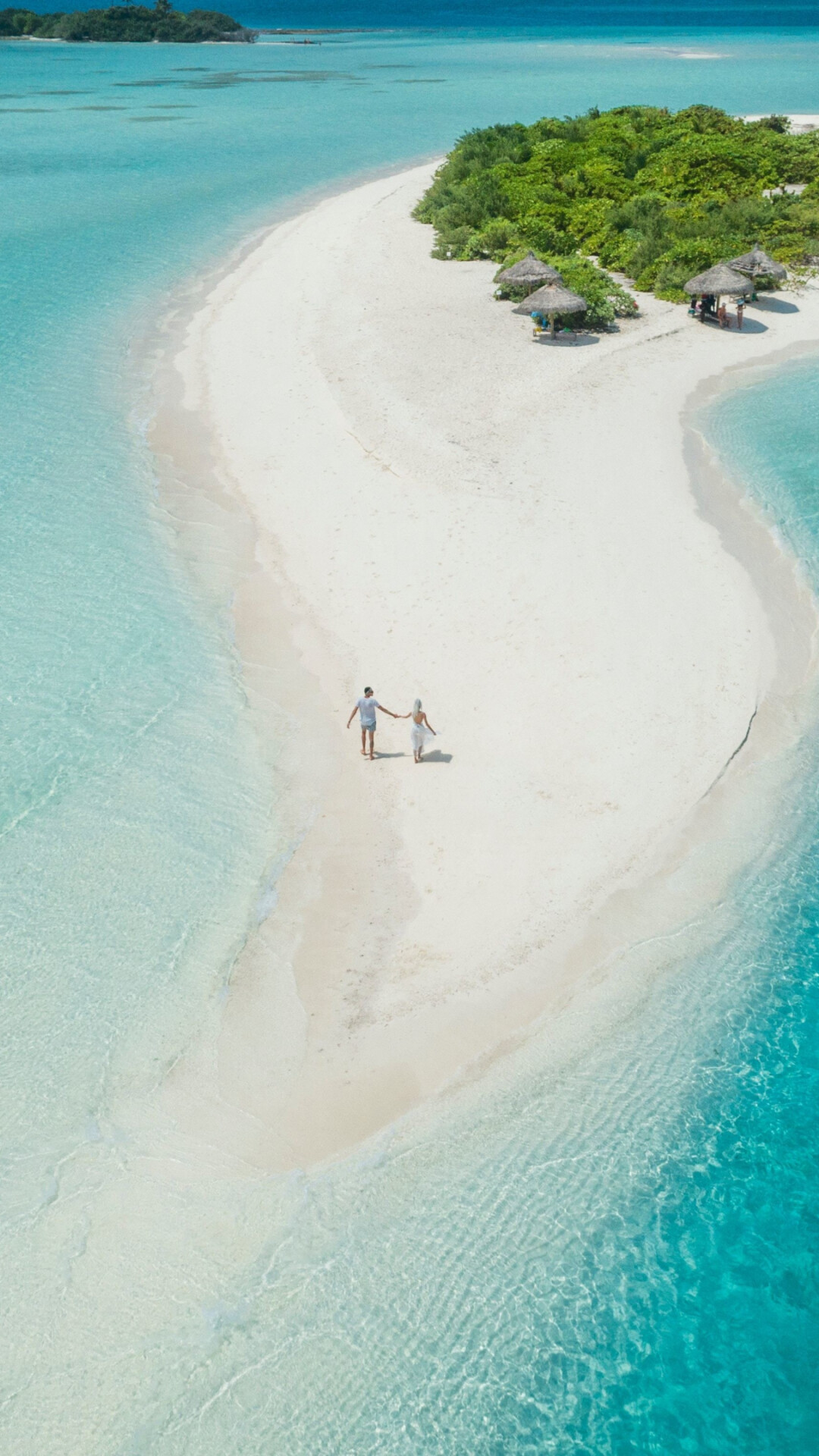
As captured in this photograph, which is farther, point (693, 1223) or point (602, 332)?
point (602, 332)

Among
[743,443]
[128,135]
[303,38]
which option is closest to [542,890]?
[743,443]

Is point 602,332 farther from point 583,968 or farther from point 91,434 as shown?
point 583,968

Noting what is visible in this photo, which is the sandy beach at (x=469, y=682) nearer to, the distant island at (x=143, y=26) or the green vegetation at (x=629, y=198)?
the green vegetation at (x=629, y=198)

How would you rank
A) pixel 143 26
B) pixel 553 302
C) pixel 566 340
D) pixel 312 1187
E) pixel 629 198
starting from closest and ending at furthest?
1. pixel 312 1187
2. pixel 553 302
3. pixel 566 340
4. pixel 629 198
5. pixel 143 26

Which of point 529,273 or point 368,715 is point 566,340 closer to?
point 529,273

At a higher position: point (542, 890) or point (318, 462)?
point (318, 462)

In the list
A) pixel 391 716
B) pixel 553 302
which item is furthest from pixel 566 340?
pixel 391 716
